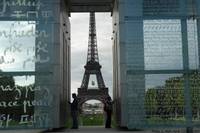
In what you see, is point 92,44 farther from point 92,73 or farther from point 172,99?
point 172,99

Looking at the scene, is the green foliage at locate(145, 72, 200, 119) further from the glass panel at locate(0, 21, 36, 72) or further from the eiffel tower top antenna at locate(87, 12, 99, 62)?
the eiffel tower top antenna at locate(87, 12, 99, 62)

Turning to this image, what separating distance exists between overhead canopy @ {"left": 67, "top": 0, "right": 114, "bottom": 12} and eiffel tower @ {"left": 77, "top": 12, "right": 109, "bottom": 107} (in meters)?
47.0

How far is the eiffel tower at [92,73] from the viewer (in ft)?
237

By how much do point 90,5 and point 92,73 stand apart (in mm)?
55058

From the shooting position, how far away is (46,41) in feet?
51.6

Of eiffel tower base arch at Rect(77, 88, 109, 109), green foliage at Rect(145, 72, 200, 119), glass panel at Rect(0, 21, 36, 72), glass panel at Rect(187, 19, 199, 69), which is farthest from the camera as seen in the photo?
eiffel tower base arch at Rect(77, 88, 109, 109)

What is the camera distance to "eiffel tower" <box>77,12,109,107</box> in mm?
72125

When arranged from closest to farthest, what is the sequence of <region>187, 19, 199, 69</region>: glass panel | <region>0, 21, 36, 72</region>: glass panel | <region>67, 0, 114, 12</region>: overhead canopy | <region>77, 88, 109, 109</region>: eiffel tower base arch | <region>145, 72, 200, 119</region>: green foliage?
<region>145, 72, 200, 119</region>: green foliage, <region>187, 19, 199, 69</region>: glass panel, <region>0, 21, 36, 72</region>: glass panel, <region>67, 0, 114, 12</region>: overhead canopy, <region>77, 88, 109, 109</region>: eiffel tower base arch

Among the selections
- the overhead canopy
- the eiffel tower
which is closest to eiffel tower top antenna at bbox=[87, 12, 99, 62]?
the eiffel tower

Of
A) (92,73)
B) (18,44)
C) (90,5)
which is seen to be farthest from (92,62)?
(18,44)

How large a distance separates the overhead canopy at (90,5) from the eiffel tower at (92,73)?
47.0 metres

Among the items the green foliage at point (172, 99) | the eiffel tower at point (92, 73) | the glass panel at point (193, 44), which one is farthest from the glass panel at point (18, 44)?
the eiffel tower at point (92, 73)

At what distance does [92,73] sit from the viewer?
76.4 metres

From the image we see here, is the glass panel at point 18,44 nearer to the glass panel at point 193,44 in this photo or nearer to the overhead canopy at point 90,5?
the glass panel at point 193,44
